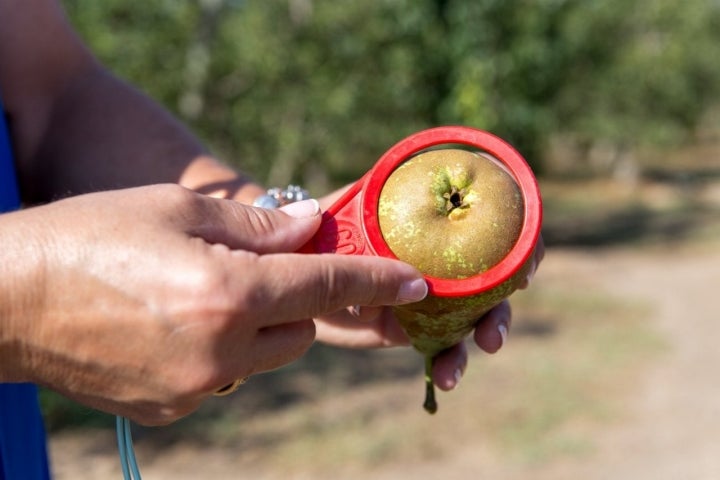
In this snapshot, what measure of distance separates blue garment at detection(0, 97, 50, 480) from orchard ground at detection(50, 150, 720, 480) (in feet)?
12.5

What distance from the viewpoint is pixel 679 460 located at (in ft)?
20.7

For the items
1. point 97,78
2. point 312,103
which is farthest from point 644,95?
point 97,78

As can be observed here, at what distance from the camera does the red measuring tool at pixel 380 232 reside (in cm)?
159

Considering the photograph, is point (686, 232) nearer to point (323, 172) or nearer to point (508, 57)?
point (508, 57)

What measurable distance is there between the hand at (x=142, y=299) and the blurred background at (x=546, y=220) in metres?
4.49

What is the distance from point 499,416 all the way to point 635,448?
1.07 meters

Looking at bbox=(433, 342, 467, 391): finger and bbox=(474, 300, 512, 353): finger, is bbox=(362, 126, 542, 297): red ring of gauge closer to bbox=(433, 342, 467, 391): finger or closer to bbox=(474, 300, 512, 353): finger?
bbox=(474, 300, 512, 353): finger

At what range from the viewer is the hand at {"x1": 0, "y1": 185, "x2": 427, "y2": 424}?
3.92 ft

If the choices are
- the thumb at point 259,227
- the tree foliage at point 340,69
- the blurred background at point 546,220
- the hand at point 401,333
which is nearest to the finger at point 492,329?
the hand at point 401,333

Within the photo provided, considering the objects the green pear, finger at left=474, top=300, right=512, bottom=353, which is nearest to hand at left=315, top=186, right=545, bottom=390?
finger at left=474, top=300, right=512, bottom=353

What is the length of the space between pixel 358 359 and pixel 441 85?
6.24 m

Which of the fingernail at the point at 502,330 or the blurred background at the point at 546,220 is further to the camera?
the blurred background at the point at 546,220

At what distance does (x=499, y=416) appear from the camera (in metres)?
6.89

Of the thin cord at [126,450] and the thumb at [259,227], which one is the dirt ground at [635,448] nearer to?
the thin cord at [126,450]
